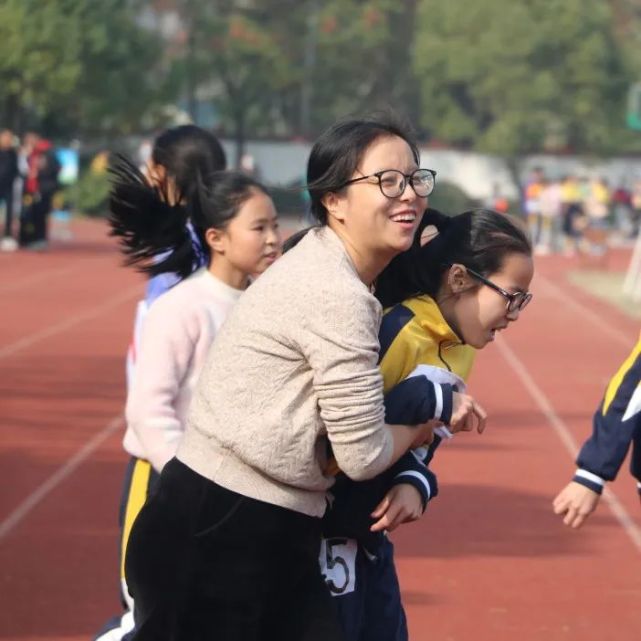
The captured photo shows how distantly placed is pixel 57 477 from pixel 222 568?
5.51 metres

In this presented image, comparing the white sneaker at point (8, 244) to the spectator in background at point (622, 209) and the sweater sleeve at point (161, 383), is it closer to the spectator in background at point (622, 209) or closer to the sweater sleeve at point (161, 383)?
the spectator in background at point (622, 209)

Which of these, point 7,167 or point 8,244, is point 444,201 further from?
point 8,244

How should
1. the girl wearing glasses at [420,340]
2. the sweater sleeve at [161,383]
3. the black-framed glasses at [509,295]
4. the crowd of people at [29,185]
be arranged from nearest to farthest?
the girl wearing glasses at [420,340]
the black-framed glasses at [509,295]
the sweater sleeve at [161,383]
the crowd of people at [29,185]

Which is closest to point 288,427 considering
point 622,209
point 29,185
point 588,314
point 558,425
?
point 558,425

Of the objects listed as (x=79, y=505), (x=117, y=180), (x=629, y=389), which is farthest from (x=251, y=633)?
(x=79, y=505)

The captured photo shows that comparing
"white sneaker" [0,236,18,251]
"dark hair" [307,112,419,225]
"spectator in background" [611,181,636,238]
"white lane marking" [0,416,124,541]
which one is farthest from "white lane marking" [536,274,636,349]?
"spectator in background" [611,181,636,238]

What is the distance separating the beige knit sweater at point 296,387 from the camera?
9.66ft

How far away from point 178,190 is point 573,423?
6.33 metres

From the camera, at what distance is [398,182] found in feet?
10.3

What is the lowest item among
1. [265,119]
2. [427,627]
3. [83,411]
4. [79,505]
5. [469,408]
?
[265,119]

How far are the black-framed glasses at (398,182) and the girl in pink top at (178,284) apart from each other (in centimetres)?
142

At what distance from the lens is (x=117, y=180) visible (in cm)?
480

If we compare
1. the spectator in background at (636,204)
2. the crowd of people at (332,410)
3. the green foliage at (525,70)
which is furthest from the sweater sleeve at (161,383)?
the green foliage at (525,70)

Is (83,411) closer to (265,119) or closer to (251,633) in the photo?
(251,633)
